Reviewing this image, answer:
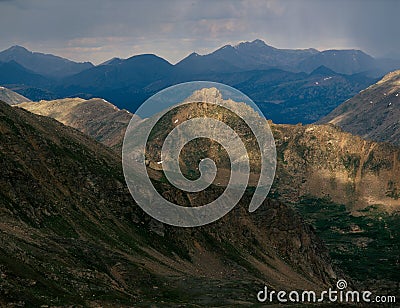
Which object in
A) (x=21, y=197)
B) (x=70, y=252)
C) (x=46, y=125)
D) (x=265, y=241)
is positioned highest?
(x=46, y=125)

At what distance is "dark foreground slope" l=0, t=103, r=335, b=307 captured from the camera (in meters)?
60.0

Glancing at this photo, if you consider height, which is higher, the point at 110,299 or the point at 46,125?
the point at 46,125

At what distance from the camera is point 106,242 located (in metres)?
91.9

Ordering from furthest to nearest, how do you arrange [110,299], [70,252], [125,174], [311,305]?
1. [125,174]
2. [70,252]
3. [311,305]
4. [110,299]

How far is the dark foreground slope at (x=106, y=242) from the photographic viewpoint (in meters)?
60.0

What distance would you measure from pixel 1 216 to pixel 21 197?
9.66 meters

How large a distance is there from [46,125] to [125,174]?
21.8m

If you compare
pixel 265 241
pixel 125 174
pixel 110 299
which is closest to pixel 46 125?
pixel 125 174

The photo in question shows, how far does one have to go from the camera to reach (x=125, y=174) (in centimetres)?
12069

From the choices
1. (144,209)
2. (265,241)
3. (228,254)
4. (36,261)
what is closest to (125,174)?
(144,209)

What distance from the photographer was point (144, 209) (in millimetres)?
113438

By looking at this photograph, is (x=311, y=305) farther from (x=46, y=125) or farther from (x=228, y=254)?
(x=46, y=125)

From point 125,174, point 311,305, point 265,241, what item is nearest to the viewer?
point 311,305

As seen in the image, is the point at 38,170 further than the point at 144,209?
No
